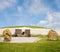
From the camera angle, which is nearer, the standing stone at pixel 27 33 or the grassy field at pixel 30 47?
the grassy field at pixel 30 47

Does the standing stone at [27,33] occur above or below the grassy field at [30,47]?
above

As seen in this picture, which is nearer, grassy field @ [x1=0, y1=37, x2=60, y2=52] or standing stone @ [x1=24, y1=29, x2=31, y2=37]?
grassy field @ [x1=0, y1=37, x2=60, y2=52]

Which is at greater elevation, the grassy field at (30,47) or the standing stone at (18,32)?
the standing stone at (18,32)

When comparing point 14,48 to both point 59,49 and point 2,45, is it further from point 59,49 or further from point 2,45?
point 59,49

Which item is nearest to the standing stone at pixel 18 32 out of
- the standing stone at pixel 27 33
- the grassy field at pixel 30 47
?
the standing stone at pixel 27 33

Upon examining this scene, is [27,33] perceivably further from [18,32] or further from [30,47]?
[30,47]

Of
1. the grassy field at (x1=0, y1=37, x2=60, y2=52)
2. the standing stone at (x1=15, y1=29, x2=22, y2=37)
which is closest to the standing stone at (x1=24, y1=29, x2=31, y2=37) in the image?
the standing stone at (x1=15, y1=29, x2=22, y2=37)

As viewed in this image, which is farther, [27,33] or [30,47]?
[27,33]

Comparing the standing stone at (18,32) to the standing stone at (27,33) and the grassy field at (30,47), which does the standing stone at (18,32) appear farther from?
the grassy field at (30,47)

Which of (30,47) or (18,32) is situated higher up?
(18,32)

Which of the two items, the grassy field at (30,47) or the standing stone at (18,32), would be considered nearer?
the grassy field at (30,47)

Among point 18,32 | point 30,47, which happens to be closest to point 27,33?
point 18,32

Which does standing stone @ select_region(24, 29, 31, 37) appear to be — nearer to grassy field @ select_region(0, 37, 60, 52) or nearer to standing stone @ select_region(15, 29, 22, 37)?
standing stone @ select_region(15, 29, 22, 37)

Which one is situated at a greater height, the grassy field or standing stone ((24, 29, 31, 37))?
standing stone ((24, 29, 31, 37))
